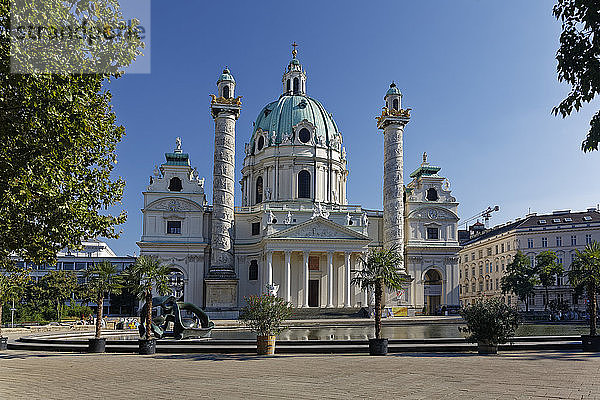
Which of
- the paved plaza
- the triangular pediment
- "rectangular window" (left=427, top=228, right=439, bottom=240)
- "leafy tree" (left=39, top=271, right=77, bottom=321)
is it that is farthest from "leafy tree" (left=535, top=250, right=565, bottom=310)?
"leafy tree" (left=39, top=271, right=77, bottom=321)

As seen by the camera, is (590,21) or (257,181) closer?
(590,21)

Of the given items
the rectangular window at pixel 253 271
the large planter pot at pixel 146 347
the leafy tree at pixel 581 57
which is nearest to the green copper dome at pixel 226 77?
the rectangular window at pixel 253 271

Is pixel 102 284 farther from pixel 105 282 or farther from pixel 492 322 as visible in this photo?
pixel 492 322

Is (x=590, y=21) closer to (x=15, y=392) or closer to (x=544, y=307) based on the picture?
(x=15, y=392)

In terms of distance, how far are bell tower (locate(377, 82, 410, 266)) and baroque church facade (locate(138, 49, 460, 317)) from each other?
0.12m

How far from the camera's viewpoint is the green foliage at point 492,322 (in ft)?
69.5

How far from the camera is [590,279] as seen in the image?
26.4 m

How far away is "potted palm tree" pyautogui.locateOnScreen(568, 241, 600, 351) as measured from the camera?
22.5 metres

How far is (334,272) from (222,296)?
14014mm

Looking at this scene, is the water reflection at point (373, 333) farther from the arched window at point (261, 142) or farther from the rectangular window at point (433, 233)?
the arched window at point (261, 142)

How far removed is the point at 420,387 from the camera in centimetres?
1327

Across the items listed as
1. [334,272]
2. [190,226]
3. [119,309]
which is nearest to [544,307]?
[334,272]

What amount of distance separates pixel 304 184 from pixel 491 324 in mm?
57117

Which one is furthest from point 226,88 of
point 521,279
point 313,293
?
point 521,279
